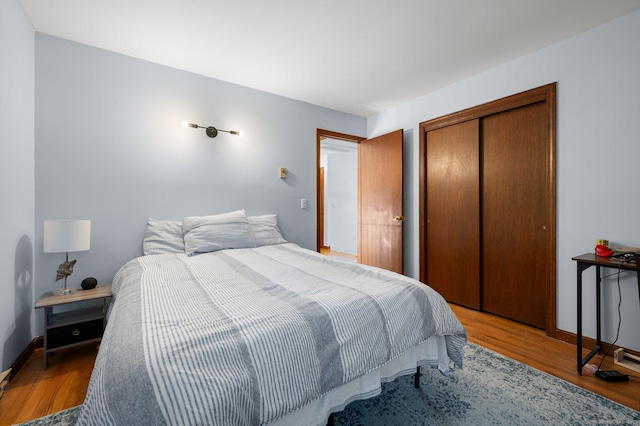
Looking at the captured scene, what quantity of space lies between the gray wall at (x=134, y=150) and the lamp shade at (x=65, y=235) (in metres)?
0.39

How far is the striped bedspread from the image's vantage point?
78 centimetres

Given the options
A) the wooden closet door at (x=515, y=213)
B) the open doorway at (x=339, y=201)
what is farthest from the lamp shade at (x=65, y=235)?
the open doorway at (x=339, y=201)

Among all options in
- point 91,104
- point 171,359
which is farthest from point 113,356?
point 91,104

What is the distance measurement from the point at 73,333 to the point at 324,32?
9.91 feet

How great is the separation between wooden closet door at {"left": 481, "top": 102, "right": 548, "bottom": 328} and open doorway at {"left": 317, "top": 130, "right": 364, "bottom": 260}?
121 inches

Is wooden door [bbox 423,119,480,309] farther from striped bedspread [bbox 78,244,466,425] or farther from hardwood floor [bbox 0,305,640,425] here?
striped bedspread [bbox 78,244,466,425]

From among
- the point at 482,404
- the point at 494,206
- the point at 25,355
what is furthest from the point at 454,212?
the point at 25,355

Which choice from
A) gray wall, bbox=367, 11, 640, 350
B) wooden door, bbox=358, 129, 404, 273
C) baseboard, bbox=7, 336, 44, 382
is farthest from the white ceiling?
baseboard, bbox=7, 336, 44, 382

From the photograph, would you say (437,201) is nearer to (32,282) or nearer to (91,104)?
(91,104)

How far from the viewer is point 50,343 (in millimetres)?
1965

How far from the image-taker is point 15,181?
74.9 inches

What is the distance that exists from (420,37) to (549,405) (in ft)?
8.89

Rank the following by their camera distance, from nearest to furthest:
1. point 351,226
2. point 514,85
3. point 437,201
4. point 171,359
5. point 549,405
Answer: point 171,359, point 549,405, point 514,85, point 437,201, point 351,226

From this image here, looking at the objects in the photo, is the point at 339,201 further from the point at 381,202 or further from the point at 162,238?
the point at 162,238
